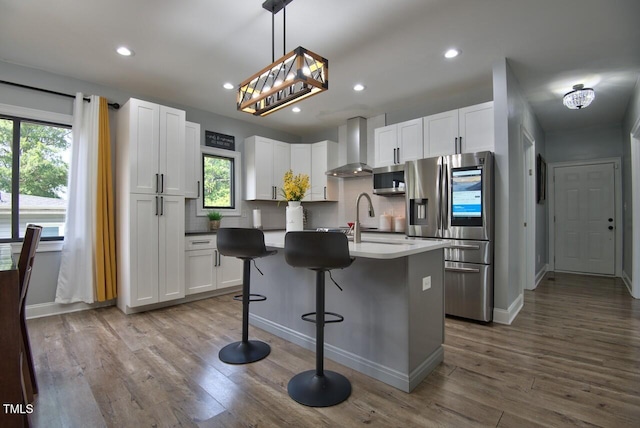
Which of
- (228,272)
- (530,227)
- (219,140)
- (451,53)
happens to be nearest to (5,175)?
(219,140)

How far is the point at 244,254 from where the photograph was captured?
234 centimetres

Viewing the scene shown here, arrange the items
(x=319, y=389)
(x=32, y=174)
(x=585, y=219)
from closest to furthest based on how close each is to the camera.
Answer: (x=319, y=389)
(x=32, y=174)
(x=585, y=219)

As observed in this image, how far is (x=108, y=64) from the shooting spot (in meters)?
3.29

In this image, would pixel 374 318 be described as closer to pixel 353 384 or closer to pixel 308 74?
pixel 353 384

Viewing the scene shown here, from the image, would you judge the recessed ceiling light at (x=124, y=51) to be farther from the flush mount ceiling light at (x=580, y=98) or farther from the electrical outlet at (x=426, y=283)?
the flush mount ceiling light at (x=580, y=98)

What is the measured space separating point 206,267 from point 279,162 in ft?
7.10

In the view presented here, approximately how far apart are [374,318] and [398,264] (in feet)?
1.46

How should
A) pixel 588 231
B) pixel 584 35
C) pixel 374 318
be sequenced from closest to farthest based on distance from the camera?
pixel 374 318 → pixel 584 35 → pixel 588 231

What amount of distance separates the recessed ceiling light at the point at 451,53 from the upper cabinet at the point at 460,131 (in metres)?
0.72

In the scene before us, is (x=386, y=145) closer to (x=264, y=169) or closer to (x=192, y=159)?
(x=264, y=169)

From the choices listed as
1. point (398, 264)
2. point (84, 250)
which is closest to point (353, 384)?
point (398, 264)

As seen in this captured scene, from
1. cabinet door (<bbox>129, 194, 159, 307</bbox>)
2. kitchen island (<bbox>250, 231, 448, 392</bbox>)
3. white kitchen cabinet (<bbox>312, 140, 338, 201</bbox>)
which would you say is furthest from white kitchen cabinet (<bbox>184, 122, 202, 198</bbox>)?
Result: kitchen island (<bbox>250, 231, 448, 392</bbox>)

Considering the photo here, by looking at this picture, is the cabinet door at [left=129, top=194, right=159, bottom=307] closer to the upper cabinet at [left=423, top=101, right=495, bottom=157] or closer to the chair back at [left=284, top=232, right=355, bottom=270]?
the chair back at [left=284, top=232, right=355, bottom=270]

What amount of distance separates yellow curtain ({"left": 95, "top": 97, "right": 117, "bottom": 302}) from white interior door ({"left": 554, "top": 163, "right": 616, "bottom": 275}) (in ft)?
24.3
